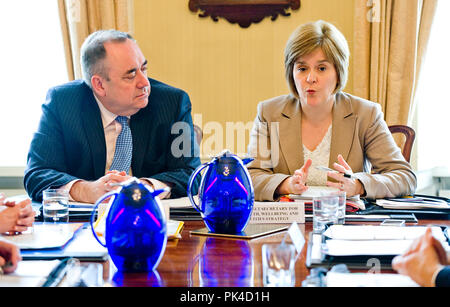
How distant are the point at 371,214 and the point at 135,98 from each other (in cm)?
118

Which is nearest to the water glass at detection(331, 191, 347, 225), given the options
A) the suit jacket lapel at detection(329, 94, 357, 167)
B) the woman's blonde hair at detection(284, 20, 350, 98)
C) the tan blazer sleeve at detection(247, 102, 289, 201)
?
the tan blazer sleeve at detection(247, 102, 289, 201)

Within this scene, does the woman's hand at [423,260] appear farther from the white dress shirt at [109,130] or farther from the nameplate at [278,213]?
the white dress shirt at [109,130]

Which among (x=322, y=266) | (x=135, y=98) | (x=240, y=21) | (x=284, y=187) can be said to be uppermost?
(x=240, y=21)

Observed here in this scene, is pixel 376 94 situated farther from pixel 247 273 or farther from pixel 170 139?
pixel 247 273

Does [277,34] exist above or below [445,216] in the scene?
above

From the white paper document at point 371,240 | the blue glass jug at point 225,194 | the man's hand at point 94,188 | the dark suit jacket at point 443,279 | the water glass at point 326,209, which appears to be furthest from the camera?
the man's hand at point 94,188

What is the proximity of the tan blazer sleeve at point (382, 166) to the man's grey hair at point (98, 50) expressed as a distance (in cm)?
115

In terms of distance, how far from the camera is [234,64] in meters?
3.73

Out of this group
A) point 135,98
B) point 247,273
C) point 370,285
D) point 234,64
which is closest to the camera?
point 370,285

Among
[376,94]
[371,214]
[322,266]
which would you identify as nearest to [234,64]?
[376,94]

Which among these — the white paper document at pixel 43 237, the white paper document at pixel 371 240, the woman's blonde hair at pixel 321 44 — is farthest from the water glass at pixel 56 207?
the woman's blonde hair at pixel 321 44

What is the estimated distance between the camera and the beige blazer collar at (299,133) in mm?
2445

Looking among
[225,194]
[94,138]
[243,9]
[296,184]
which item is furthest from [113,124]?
[243,9]

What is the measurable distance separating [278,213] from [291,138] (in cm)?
89
